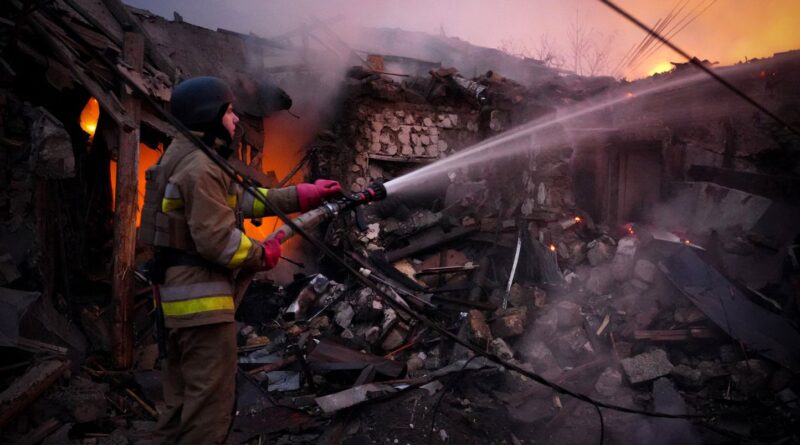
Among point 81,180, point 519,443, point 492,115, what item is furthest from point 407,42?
point 519,443

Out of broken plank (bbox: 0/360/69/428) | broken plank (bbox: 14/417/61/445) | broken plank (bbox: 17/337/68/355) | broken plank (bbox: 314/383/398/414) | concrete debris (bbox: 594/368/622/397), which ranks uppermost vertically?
broken plank (bbox: 17/337/68/355)

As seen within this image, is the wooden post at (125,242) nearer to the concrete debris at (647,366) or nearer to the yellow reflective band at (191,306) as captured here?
the yellow reflective band at (191,306)

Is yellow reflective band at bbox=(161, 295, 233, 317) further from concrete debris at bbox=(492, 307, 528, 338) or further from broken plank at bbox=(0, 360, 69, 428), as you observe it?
concrete debris at bbox=(492, 307, 528, 338)

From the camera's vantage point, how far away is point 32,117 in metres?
4.70

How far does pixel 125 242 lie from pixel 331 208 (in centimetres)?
310

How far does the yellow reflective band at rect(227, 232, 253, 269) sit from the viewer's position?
266 cm

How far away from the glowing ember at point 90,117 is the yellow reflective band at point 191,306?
14.4 ft

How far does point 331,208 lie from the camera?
3.27 meters

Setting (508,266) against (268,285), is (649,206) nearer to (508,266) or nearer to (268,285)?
Answer: (508,266)

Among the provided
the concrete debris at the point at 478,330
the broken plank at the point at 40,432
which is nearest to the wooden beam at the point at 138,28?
the broken plank at the point at 40,432

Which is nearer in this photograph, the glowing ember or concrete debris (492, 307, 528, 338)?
the glowing ember

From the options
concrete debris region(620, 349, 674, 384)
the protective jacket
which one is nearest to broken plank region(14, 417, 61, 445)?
the protective jacket

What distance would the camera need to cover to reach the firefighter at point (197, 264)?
264 cm

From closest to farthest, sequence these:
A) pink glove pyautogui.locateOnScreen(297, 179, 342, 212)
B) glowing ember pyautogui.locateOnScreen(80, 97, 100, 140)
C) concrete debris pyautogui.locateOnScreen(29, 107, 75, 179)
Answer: pink glove pyautogui.locateOnScreen(297, 179, 342, 212) < concrete debris pyautogui.locateOnScreen(29, 107, 75, 179) < glowing ember pyautogui.locateOnScreen(80, 97, 100, 140)
